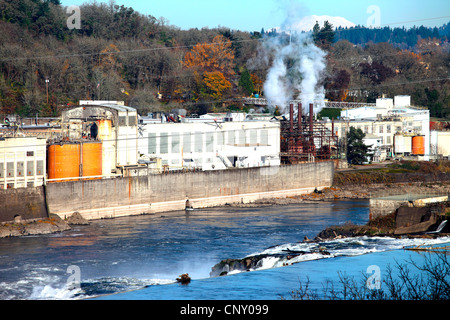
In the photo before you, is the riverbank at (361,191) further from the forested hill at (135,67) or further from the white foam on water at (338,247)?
the forested hill at (135,67)

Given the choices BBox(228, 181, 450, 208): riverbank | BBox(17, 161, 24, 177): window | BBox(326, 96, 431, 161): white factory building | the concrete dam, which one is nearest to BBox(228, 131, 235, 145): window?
the concrete dam

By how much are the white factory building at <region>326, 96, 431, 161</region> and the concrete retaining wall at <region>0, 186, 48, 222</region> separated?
34.2 m

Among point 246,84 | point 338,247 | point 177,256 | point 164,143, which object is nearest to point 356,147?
point 164,143

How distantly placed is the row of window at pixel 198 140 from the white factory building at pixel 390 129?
11661 mm

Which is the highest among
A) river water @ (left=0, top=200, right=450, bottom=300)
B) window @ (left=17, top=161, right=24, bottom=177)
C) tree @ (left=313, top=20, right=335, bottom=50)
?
tree @ (left=313, top=20, right=335, bottom=50)

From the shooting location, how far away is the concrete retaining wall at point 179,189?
4438cm

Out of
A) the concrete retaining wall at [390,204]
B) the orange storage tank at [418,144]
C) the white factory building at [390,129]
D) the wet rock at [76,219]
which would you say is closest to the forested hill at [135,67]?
the white factory building at [390,129]

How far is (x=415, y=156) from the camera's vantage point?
236ft

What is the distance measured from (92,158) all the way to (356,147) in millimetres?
28154

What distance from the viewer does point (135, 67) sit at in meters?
86.0

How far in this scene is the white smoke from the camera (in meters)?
77.6

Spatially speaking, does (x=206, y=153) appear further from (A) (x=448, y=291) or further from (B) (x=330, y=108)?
(A) (x=448, y=291)

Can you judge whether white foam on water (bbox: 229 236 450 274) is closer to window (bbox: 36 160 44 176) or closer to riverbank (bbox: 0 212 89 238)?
riverbank (bbox: 0 212 89 238)

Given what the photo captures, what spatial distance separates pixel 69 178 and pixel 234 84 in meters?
51.0
